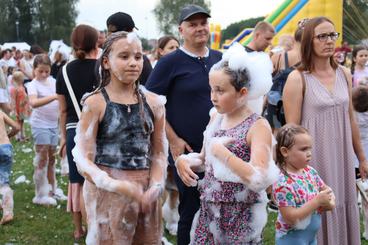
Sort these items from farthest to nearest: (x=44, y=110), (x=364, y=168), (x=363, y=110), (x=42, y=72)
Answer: (x=44, y=110), (x=42, y=72), (x=363, y=110), (x=364, y=168)

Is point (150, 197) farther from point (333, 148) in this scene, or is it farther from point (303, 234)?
point (333, 148)

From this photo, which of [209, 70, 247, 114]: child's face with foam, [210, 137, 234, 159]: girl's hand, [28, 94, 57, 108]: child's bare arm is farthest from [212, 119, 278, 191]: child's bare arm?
[28, 94, 57, 108]: child's bare arm

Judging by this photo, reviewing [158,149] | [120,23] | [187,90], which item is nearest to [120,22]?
[120,23]

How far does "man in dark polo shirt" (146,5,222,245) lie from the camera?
381 cm

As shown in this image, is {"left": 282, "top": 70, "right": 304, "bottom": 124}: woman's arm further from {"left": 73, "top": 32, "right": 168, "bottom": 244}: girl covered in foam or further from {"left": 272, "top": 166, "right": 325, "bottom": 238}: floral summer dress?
{"left": 73, "top": 32, "right": 168, "bottom": 244}: girl covered in foam

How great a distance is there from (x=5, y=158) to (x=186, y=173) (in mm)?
2959

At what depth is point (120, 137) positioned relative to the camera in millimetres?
2896

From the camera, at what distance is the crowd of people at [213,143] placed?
2.78m

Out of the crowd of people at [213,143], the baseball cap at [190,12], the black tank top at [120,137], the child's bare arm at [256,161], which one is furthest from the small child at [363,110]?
the black tank top at [120,137]

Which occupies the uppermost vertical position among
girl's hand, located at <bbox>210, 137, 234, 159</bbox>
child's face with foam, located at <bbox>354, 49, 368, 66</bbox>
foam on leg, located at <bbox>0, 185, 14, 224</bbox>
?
child's face with foam, located at <bbox>354, 49, 368, 66</bbox>

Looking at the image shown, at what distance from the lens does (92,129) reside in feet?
9.36

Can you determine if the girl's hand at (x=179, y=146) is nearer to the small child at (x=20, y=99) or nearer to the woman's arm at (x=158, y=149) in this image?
the woman's arm at (x=158, y=149)

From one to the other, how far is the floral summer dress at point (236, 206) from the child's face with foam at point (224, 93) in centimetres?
12

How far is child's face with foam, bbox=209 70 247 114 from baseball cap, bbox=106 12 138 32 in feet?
5.37
